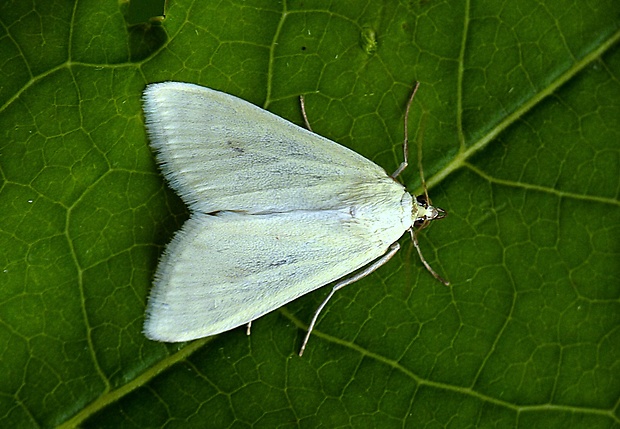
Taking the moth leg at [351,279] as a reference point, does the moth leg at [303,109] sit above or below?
above

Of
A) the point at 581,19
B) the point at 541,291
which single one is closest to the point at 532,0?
the point at 581,19

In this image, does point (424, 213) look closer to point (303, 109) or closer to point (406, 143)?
point (406, 143)

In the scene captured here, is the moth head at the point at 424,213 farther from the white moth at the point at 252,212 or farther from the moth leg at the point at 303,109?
the moth leg at the point at 303,109

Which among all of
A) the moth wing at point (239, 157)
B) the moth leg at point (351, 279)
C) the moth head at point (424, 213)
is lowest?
the moth leg at point (351, 279)

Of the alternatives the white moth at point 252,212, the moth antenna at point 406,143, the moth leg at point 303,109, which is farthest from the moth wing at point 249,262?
the moth leg at point 303,109

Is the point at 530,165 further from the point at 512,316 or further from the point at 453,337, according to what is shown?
the point at 453,337

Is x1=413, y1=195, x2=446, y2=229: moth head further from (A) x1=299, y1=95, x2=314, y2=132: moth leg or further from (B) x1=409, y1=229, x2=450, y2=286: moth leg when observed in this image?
(A) x1=299, y1=95, x2=314, y2=132: moth leg

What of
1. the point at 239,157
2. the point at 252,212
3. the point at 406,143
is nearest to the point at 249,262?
the point at 252,212
